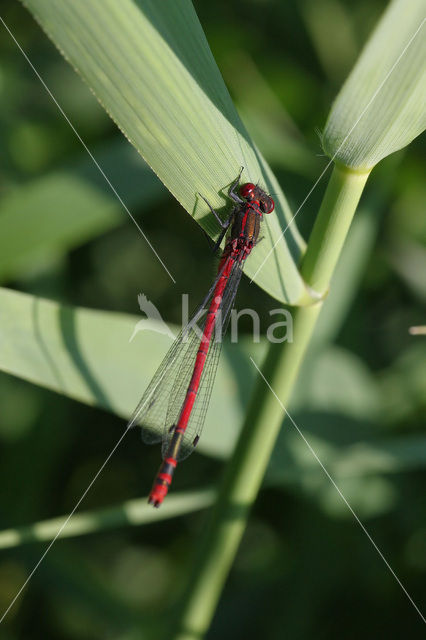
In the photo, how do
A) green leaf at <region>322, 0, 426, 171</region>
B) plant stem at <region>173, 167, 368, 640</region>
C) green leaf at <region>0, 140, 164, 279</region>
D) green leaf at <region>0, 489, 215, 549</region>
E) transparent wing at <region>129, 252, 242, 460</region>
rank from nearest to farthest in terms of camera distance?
green leaf at <region>322, 0, 426, 171</region>
plant stem at <region>173, 167, 368, 640</region>
green leaf at <region>0, 489, 215, 549</region>
transparent wing at <region>129, 252, 242, 460</region>
green leaf at <region>0, 140, 164, 279</region>

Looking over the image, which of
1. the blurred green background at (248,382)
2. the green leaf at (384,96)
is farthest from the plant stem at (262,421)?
the blurred green background at (248,382)

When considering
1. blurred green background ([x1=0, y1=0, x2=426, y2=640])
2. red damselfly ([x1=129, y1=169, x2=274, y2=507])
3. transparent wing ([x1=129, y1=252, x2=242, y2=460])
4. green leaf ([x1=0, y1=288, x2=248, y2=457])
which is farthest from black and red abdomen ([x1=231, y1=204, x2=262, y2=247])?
blurred green background ([x1=0, y1=0, x2=426, y2=640])

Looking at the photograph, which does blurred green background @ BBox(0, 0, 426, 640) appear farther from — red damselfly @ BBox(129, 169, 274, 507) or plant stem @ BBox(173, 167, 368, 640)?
plant stem @ BBox(173, 167, 368, 640)

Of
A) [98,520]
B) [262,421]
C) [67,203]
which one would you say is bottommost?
[98,520]

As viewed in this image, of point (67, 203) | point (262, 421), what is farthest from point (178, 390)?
point (67, 203)

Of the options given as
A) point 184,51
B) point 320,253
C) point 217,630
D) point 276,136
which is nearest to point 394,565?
point 217,630

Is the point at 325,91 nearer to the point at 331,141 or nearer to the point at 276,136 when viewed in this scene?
the point at 276,136

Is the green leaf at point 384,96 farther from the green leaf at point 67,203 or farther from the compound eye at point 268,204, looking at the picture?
the green leaf at point 67,203

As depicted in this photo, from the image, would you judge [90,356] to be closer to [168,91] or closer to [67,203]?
[168,91]
